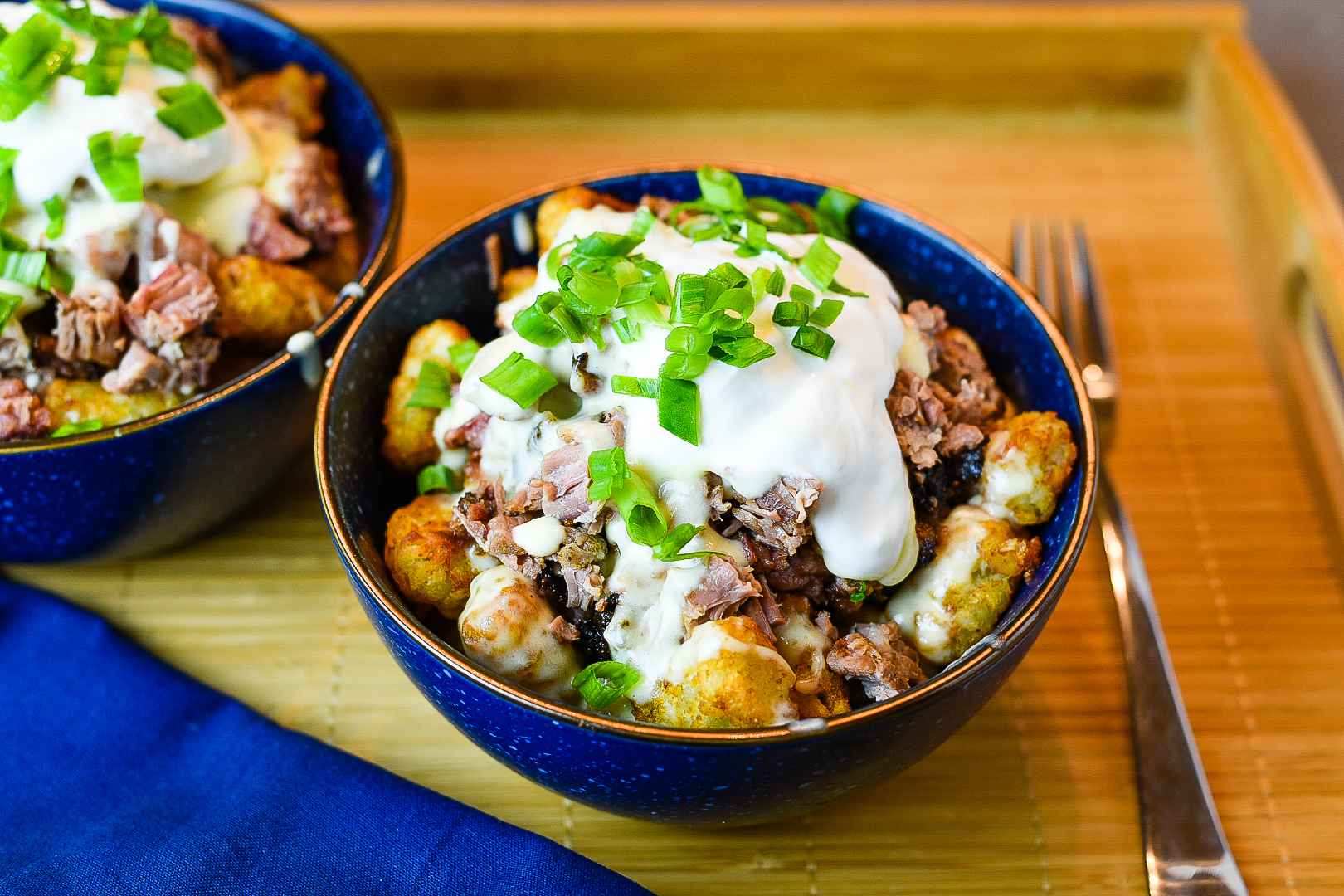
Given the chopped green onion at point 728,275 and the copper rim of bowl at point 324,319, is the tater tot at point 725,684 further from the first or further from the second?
the copper rim of bowl at point 324,319

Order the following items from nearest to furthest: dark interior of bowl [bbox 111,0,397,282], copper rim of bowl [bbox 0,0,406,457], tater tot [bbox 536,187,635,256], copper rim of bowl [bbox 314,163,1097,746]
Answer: copper rim of bowl [bbox 314,163,1097,746]
copper rim of bowl [bbox 0,0,406,457]
tater tot [bbox 536,187,635,256]
dark interior of bowl [bbox 111,0,397,282]

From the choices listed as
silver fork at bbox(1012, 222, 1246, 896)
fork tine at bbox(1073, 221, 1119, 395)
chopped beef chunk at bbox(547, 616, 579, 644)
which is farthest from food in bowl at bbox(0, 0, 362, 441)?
fork tine at bbox(1073, 221, 1119, 395)

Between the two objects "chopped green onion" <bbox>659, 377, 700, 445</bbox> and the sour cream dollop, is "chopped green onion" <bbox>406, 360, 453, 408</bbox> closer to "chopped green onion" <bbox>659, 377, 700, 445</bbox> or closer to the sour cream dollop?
the sour cream dollop

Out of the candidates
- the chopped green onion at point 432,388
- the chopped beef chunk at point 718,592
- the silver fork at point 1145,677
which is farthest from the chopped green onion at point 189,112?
the silver fork at point 1145,677

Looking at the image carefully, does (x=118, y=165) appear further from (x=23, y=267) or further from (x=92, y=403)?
(x=92, y=403)

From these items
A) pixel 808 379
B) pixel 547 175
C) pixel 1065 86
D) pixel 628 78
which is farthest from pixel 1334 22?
pixel 808 379

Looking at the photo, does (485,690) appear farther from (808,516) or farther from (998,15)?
(998,15)
